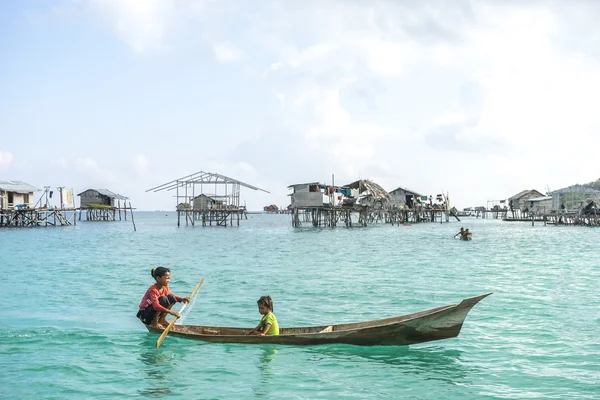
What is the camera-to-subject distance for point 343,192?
57.0m

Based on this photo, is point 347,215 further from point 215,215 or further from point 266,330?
point 266,330

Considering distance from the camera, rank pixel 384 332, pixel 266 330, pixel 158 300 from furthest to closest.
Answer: pixel 158 300, pixel 266 330, pixel 384 332

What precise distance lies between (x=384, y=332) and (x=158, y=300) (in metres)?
4.01

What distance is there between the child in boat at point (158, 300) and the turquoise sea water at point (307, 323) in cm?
50

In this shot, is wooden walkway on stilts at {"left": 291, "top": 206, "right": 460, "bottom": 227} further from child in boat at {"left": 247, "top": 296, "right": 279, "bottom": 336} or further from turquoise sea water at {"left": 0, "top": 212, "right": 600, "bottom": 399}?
child in boat at {"left": 247, "top": 296, "right": 279, "bottom": 336}

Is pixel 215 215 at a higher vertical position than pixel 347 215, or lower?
higher

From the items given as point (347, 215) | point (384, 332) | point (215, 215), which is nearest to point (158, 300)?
point (384, 332)

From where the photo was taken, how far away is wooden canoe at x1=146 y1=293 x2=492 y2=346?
8.59m

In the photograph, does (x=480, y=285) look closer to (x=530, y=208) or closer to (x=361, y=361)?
(x=361, y=361)

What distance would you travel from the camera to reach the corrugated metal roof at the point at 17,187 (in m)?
56.6

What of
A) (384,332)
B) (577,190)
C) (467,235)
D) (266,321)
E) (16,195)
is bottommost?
(384,332)

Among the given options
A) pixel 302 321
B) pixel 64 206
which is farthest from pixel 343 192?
pixel 302 321

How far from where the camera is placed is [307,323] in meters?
11.9

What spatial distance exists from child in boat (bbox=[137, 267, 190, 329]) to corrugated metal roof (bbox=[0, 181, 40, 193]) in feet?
176
